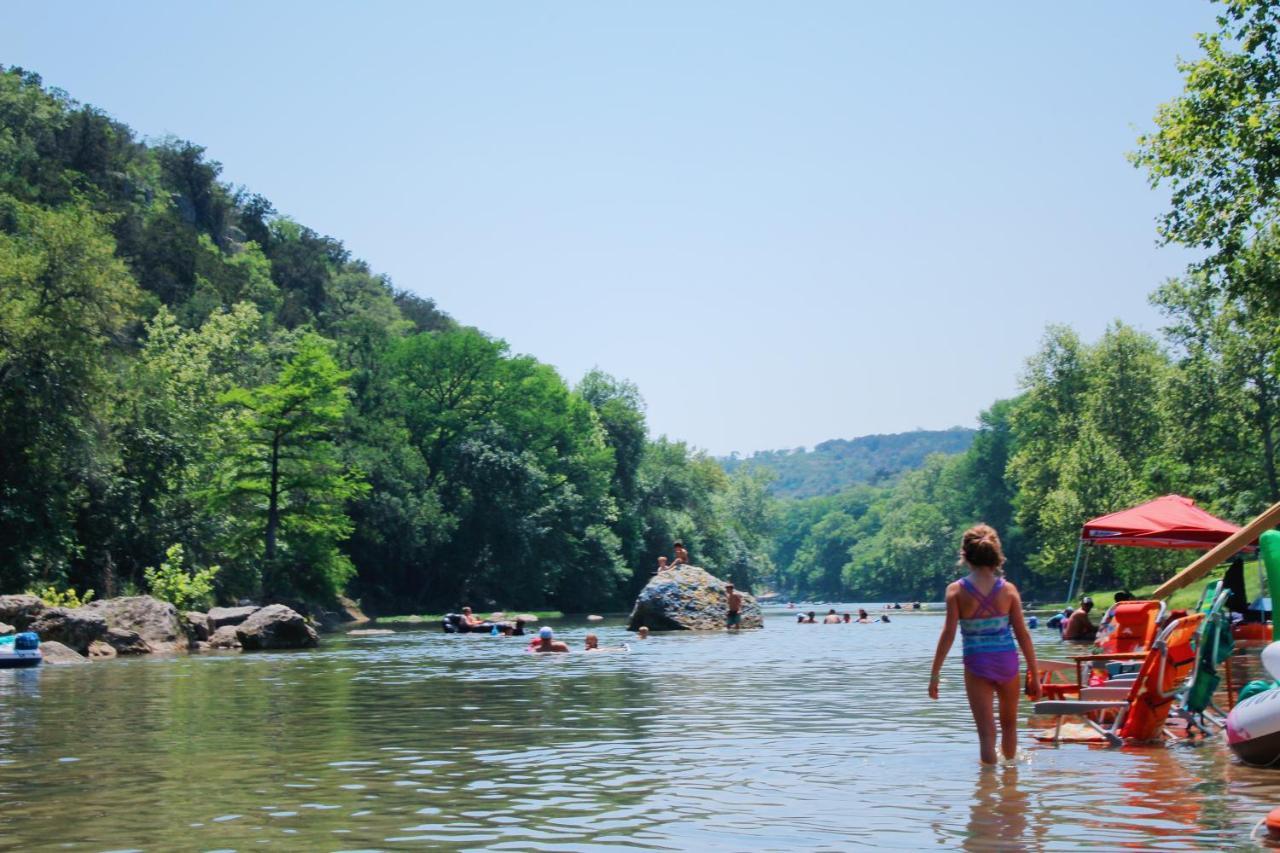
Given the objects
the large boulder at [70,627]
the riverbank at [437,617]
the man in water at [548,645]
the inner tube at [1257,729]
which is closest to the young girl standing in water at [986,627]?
the inner tube at [1257,729]

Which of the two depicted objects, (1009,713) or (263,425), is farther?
(263,425)

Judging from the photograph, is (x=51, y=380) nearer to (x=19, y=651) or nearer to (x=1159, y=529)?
(x=19, y=651)

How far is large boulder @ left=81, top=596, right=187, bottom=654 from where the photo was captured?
3809 centimetres

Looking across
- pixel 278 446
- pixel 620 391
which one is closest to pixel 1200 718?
pixel 278 446

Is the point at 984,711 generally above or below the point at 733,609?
below

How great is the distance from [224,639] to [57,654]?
25.7ft

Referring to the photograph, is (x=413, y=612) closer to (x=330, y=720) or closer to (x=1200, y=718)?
(x=330, y=720)

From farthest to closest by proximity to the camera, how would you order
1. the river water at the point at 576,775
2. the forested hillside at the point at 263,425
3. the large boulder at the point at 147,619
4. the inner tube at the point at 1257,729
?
the forested hillside at the point at 263,425 → the large boulder at the point at 147,619 → the inner tube at the point at 1257,729 → the river water at the point at 576,775

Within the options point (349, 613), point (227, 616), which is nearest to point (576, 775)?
point (227, 616)

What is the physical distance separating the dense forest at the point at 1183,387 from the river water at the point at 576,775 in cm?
1462

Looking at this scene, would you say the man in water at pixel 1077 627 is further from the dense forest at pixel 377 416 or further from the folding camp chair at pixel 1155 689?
the folding camp chair at pixel 1155 689

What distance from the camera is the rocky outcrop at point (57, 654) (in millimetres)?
32781

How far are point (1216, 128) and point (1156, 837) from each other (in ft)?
84.0

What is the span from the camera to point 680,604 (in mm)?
46531
